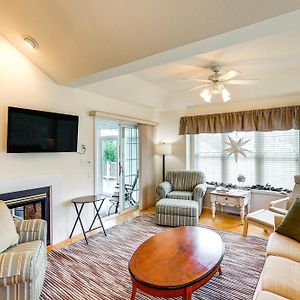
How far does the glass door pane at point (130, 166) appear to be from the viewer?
4773mm

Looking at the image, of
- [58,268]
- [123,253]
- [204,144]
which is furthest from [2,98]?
[204,144]

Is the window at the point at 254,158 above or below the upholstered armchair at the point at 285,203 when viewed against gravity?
above

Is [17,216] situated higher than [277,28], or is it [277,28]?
[277,28]

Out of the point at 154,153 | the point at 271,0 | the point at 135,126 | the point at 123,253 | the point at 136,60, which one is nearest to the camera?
the point at 271,0

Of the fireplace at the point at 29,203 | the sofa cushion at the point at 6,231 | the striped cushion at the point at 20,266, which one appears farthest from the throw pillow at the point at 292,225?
the fireplace at the point at 29,203

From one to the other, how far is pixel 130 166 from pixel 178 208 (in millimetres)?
1719

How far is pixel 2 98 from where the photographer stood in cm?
267

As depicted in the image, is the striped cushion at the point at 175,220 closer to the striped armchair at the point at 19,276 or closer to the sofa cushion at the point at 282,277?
the sofa cushion at the point at 282,277

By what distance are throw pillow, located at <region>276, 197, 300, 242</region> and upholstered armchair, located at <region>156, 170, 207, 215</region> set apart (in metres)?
1.77

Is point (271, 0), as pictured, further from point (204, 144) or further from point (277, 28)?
point (204, 144)

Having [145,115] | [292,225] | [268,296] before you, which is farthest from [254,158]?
[268,296]

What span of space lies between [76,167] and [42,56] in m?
1.69

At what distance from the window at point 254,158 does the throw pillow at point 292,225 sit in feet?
6.78

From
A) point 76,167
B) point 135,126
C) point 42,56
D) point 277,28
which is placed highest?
point 42,56
